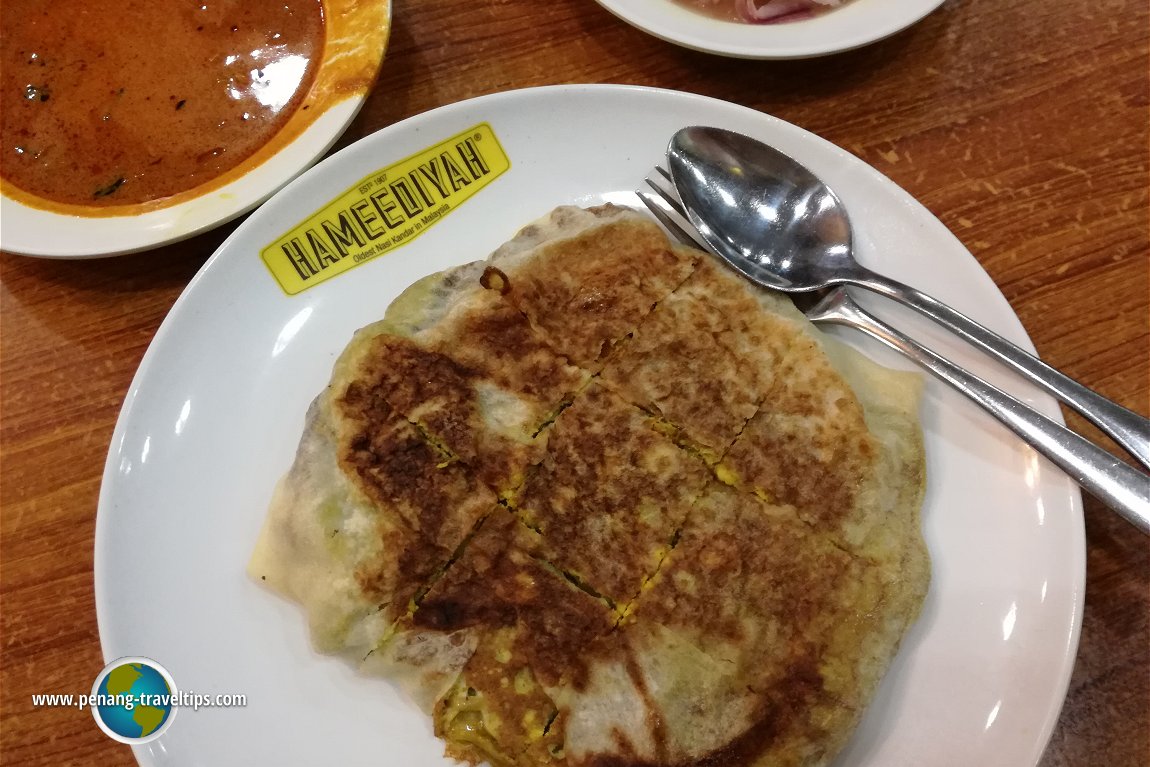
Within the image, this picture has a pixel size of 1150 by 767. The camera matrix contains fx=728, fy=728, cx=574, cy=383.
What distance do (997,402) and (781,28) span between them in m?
1.37

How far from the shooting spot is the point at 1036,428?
1.86 metres

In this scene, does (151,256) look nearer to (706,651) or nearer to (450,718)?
(450,718)

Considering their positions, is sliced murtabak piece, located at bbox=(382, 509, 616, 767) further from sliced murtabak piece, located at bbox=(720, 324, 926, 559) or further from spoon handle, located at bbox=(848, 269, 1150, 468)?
spoon handle, located at bbox=(848, 269, 1150, 468)

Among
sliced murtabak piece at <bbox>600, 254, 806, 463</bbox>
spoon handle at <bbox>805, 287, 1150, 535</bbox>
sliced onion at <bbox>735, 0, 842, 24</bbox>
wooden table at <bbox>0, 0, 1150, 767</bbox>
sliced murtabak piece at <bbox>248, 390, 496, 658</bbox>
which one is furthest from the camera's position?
sliced onion at <bbox>735, 0, 842, 24</bbox>

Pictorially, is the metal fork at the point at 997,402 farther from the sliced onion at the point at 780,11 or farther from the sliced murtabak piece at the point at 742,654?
the sliced onion at the point at 780,11

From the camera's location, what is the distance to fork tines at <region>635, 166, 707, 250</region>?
7.48ft

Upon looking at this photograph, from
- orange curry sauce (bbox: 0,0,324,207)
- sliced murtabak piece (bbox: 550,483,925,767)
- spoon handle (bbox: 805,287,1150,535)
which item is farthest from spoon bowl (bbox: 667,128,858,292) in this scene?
orange curry sauce (bbox: 0,0,324,207)

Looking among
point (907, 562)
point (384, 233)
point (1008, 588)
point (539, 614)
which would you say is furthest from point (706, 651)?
point (384, 233)

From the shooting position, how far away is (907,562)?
1.87m

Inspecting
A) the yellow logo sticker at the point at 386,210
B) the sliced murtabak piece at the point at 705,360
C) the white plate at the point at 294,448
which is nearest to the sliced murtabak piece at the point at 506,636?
the white plate at the point at 294,448

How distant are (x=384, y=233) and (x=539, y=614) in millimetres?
1275

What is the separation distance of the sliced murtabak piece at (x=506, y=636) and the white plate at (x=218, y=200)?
136 centimetres

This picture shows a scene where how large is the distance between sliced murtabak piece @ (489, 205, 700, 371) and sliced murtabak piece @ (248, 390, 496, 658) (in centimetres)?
47

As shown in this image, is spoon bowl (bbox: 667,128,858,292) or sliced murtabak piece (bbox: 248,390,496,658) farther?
spoon bowl (bbox: 667,128,858,292)
